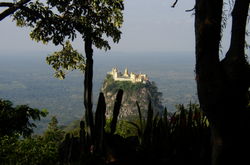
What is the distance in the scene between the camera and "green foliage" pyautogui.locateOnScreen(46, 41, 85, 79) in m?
12.4

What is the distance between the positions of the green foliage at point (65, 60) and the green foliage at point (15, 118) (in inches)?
91.9

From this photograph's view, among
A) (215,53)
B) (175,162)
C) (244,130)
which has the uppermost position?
(215,53)

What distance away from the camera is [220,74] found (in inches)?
140

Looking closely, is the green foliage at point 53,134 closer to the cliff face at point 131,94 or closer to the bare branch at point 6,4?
the bare branch at point 6,4

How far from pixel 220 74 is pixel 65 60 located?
966 cm

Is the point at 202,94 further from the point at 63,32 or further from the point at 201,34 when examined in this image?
the point at 63,32

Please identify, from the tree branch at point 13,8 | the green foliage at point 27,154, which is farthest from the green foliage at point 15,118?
the green foliage at point 27,154

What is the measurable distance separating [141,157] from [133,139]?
1.02m

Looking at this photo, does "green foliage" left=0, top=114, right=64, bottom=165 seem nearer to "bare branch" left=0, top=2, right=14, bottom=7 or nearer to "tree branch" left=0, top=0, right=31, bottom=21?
"tree branch" left=0, top=0, right=31, bottom=21

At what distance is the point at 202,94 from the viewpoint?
3574mm

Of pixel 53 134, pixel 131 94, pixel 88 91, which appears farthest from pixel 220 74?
pixel 131 94

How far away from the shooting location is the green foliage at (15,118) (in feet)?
31.4

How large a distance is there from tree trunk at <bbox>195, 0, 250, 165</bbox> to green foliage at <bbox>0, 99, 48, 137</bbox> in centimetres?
705

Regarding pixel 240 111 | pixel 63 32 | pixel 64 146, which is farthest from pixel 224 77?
pixel 63 32
